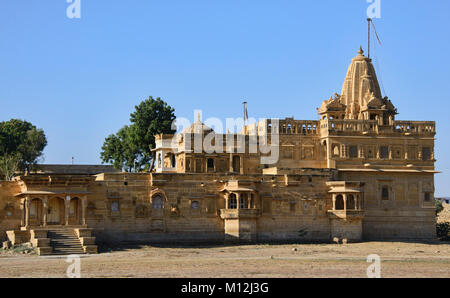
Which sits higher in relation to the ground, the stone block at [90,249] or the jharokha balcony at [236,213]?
the jharokha balcony at [236,213]

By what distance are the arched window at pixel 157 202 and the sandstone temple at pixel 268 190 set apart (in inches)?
2.8

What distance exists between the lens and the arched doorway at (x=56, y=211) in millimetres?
48750

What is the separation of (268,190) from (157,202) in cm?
803

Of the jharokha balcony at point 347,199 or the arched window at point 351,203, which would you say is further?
the arched window at point 351,203

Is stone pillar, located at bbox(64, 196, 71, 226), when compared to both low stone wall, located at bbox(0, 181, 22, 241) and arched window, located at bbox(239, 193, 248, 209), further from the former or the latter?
arched window, located at bbox(239, 193, 248, 209)

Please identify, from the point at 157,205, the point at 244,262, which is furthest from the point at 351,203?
the point at 244,262

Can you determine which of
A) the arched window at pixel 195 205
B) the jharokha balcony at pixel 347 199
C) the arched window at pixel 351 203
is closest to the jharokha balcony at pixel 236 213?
the arched window at pixel 195 205

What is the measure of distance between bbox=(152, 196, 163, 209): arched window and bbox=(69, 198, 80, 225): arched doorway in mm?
5071

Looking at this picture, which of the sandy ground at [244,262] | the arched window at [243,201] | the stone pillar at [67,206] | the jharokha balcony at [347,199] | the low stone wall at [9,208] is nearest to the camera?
the sandy ground at [244,262]

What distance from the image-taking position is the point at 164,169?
2387 inches

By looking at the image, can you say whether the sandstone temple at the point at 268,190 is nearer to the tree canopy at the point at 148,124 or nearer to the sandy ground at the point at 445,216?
the tree canopy at the point at 148,124

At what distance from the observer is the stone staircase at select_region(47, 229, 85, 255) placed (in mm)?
44625

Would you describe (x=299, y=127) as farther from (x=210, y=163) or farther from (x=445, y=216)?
(x=445, y=216)

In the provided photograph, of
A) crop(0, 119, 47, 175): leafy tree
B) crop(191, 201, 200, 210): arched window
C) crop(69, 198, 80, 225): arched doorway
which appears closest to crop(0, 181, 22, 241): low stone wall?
crop(69, 198, 80, 225): arched doorway
